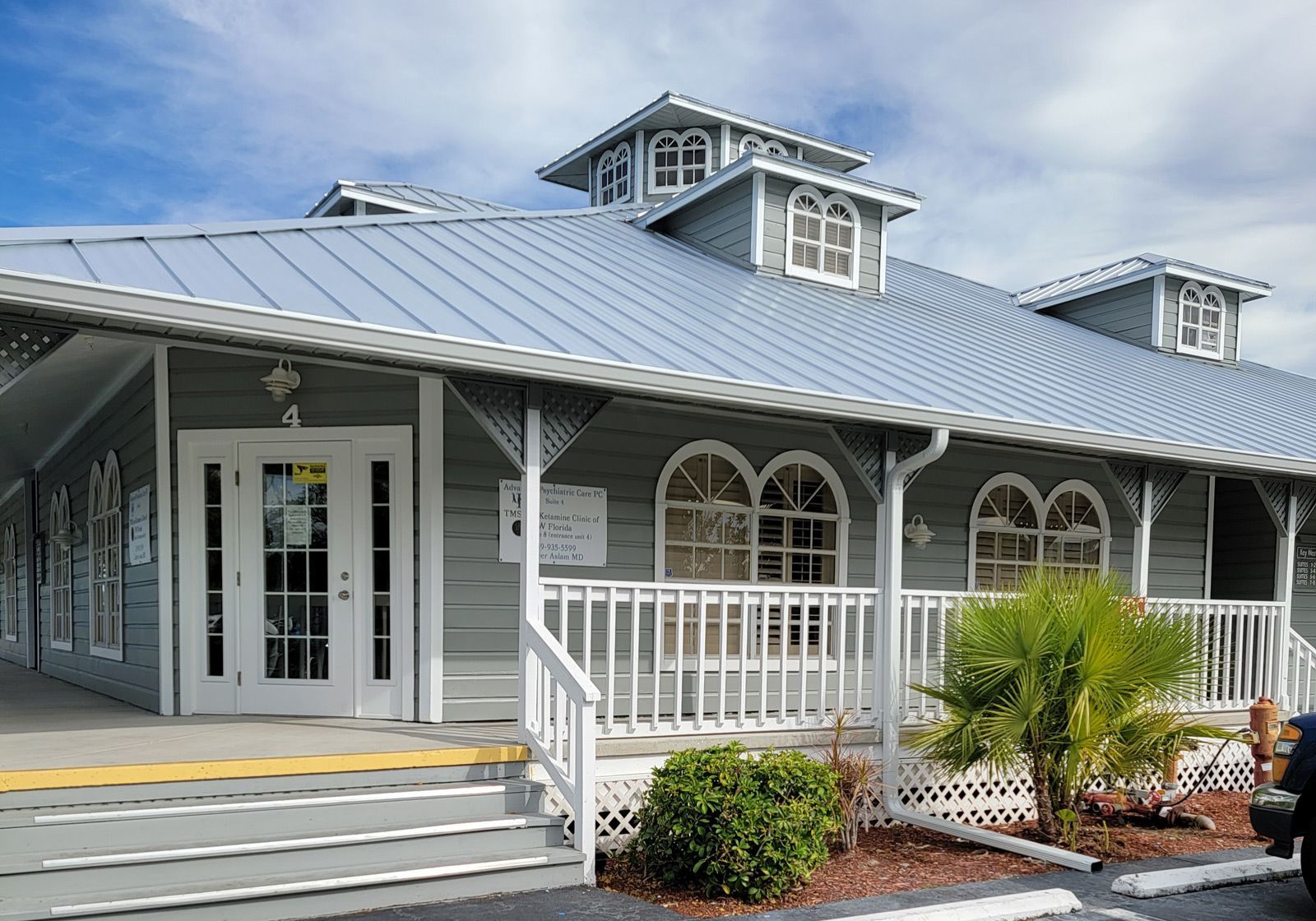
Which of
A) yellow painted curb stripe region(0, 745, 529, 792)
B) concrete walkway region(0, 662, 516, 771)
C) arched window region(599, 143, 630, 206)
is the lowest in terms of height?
concrete walkway region(0, 662, 516, 771)

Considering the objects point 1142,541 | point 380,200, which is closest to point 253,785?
point 1142,541

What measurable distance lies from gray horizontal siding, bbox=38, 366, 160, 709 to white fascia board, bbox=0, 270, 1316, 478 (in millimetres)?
3338

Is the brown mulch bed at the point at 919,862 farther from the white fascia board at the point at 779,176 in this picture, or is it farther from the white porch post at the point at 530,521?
the white fascia board at the point at 779,176

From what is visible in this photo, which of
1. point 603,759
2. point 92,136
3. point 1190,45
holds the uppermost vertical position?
point 92,136

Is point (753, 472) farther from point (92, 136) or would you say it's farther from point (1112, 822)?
point (92, 136)

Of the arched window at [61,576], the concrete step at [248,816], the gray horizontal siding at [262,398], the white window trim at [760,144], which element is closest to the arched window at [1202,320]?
the white window trim at [760,144]

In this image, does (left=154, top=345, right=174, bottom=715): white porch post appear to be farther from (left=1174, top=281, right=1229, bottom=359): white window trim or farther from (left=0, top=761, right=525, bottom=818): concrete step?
(left=1174, top=281, right=1229, bottom=359): white window trim

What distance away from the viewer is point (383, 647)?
7.88 meters

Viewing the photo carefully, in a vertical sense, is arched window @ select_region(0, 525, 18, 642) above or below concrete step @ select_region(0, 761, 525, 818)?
below

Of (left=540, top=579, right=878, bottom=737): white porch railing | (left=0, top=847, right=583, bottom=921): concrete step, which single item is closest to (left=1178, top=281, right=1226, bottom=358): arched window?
(left=540, top=579, right=878, bottom=737): white porch railing

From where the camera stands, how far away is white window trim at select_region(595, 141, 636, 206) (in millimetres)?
14898

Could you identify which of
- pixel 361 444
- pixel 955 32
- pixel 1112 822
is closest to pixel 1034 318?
pixel 955 32

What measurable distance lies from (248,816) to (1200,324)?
48.0 feet

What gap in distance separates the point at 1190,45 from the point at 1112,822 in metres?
7.57
